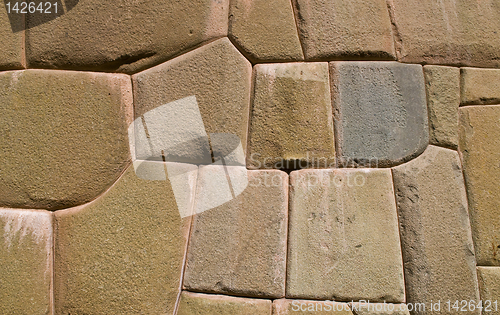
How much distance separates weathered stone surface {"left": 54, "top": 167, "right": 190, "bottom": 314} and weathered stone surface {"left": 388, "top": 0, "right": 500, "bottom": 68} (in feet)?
3.26

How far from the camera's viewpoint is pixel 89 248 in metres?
0.94

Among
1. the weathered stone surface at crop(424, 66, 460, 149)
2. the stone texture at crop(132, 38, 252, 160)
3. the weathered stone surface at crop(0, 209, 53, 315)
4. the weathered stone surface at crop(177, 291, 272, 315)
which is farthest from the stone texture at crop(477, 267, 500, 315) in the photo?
the weathered stone surface at crop(0, 209, 53, 315)

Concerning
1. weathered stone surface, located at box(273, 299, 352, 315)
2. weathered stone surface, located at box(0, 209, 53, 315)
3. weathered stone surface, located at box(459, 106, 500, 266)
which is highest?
weathered stone surface, located at box(459, 106, 500, 266)

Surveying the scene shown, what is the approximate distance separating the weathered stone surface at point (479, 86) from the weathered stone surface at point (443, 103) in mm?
32

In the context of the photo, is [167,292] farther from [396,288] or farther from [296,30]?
[296,30]

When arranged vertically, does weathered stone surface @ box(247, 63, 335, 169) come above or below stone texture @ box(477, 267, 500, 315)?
above

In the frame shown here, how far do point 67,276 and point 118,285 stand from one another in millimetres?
171

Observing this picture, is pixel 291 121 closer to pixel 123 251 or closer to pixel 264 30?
pixel 264 30

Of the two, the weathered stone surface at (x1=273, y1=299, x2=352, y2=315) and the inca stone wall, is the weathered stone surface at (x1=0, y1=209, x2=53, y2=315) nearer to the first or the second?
the inca stone wall

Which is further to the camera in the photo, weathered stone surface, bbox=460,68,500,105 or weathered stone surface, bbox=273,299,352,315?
weathered stone surface, bbox=460,68,500,105

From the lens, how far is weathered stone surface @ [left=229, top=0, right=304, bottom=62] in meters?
0.98

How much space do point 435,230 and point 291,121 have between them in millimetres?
605

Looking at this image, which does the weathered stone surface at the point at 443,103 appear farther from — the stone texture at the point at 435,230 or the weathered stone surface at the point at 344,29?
the weathered stone surface at the point at 344,29

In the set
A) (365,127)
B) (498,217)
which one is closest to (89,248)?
(365,127)
